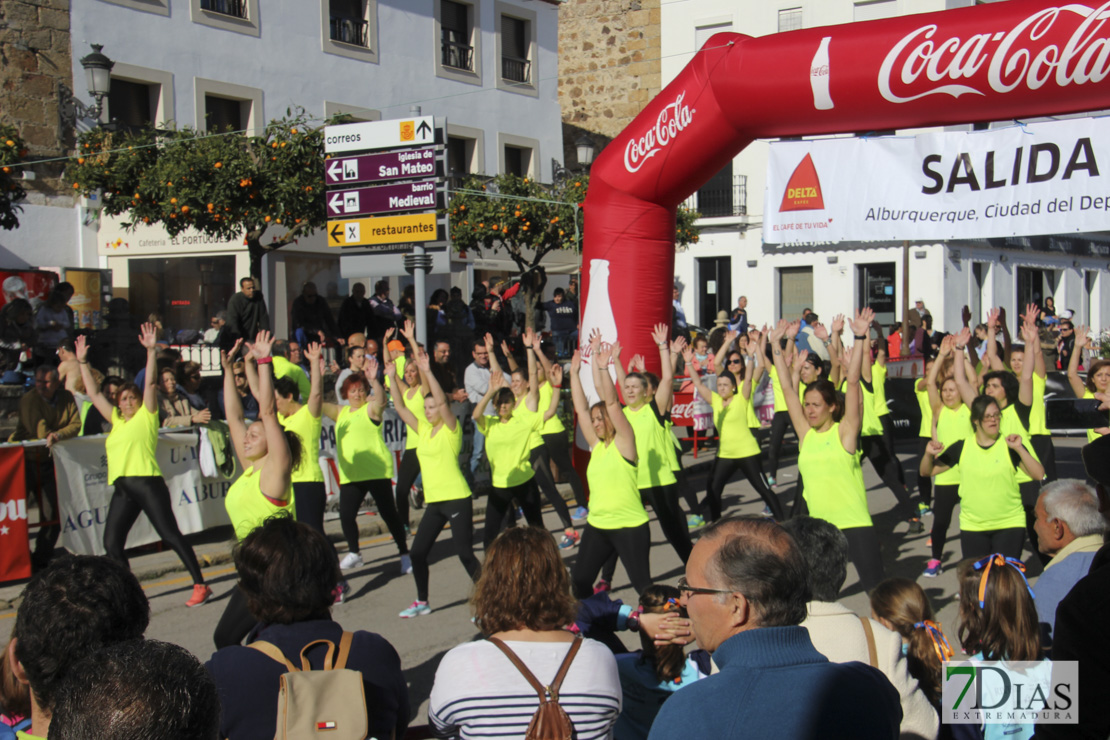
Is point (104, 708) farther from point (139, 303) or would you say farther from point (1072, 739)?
A: point (139, 303)

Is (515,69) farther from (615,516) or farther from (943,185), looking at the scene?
(615,516)

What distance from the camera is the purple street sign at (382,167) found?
1086 cm

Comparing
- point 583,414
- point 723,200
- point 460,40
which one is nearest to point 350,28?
point 460,40

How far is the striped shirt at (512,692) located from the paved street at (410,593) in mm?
2726

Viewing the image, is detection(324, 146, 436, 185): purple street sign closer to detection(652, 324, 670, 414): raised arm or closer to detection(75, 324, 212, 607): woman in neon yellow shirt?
detection(652, 324, 670, 414): raised arm

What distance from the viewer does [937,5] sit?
30.1m

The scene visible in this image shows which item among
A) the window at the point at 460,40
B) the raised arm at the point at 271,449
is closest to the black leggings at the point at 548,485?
the raised arm at the point at 271,449

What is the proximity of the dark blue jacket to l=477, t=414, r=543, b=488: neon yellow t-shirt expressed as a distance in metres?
6.09

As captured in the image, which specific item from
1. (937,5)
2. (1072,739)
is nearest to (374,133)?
(1072,739)

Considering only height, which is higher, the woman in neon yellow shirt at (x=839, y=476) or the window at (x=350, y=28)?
the window at (x=350, y=28)

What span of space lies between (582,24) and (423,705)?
33.8 meters

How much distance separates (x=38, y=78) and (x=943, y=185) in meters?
15.6

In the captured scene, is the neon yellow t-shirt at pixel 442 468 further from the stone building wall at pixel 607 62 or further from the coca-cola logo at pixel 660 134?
the stone building wall at pixel 607 62

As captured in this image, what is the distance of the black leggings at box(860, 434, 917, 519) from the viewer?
32.3 ft
